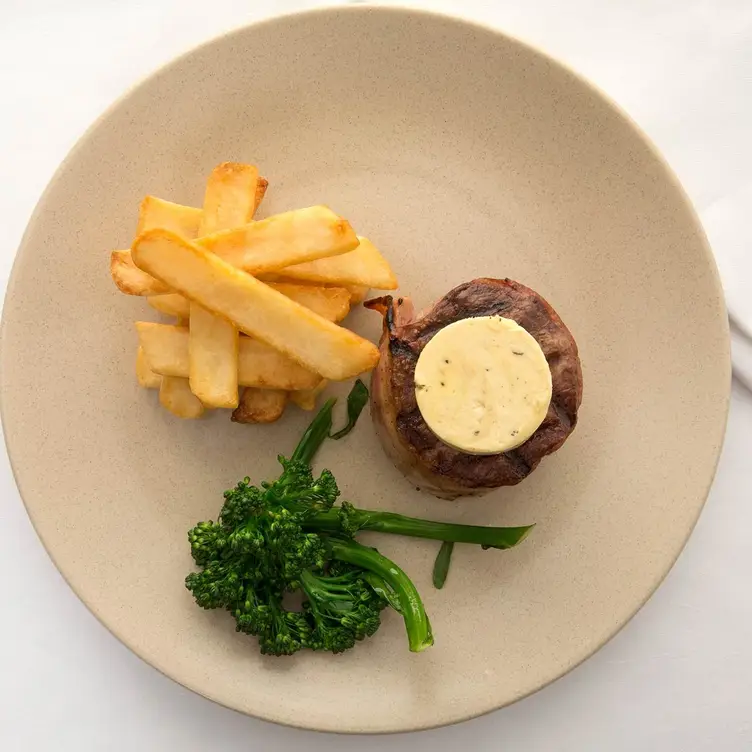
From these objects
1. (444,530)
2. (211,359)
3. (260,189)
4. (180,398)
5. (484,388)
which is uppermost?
(260,189)

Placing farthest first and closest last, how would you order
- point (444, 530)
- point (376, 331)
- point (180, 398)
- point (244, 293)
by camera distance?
point (376, 331) → point (444, 530) → point (180, 398) → point (244, 293)

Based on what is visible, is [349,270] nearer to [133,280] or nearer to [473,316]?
[473,316]

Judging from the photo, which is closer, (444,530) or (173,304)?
(173,304)

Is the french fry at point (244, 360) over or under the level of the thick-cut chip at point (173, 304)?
under

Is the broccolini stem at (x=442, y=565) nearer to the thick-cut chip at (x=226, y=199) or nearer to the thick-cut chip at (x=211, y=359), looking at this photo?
the thick-cut chip at (x=211, y=359)

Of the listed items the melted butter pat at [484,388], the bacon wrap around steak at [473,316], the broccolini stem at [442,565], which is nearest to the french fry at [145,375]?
the bacon wrap around steak at [473,316]

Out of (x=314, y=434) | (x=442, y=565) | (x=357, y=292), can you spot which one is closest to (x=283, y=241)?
(x=357, y=292)

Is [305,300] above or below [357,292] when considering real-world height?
below

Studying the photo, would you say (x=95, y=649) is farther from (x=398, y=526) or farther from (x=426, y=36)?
(x=426, y=36)

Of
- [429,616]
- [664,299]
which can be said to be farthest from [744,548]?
[429,616]
